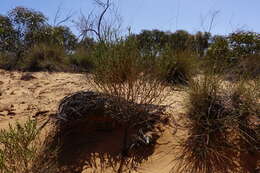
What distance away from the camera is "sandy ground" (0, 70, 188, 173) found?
7.68 ft

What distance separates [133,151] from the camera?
248cm

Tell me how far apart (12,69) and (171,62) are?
574 centimetres

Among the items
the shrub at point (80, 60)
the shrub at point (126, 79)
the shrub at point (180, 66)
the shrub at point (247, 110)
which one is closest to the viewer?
the shrub at point (247, 110)

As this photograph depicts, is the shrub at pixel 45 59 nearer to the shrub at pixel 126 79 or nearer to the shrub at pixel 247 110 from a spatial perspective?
the shrub at pixel 126 79

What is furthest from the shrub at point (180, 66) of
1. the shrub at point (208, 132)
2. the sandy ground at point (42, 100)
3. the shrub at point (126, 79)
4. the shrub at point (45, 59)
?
the shrub at point (45, 59)

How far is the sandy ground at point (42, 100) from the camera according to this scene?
2.34 metres

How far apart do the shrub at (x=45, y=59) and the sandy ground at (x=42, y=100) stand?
1.90ft

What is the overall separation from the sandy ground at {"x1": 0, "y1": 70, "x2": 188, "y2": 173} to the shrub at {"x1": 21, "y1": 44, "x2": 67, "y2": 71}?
22.8 inches

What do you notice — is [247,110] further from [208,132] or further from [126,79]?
[126,79]

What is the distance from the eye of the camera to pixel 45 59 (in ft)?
22.7

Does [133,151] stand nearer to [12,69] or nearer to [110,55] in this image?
[110,55]

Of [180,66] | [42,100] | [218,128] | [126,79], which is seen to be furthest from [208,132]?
[42,100]

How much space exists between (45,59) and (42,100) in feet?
11.0

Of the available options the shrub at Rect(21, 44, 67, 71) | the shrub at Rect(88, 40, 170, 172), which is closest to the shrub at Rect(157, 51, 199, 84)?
the shrub at Rect(88, 40, 170, 172)
